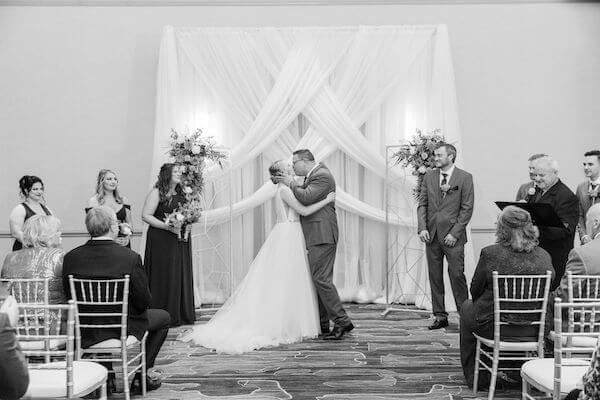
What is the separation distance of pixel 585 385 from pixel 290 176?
4645 millimetres

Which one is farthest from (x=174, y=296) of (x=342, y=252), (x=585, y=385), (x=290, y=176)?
(x=585, y=385)

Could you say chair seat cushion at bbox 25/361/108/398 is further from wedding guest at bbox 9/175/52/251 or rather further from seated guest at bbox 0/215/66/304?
wedding guest at bbox 9/175/52/251

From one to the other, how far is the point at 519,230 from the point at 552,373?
3.92ft

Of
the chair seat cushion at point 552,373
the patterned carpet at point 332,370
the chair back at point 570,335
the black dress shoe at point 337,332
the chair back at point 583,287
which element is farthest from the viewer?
the black dress shoe at point 337,332

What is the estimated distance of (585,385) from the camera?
239cm

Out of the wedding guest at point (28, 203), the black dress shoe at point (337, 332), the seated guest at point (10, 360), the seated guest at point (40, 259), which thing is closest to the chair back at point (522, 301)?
the black dress shoe at point (337, 332)

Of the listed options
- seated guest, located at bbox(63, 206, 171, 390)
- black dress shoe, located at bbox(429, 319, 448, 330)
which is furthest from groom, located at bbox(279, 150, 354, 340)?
seated guest, located at bbox(63, 206, 171, 390)

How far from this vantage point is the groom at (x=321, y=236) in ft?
21.3

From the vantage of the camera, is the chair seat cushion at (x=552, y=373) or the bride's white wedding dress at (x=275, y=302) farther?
the bride's white wedding dress at (x=275, y=302)

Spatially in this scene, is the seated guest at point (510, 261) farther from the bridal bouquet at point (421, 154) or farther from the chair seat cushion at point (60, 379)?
the bridal bouquet at point (421, 154)

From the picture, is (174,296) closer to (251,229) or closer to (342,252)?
(251,229)

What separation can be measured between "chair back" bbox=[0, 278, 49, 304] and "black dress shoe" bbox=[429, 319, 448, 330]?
400 centimetres

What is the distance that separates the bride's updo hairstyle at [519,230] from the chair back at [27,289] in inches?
116

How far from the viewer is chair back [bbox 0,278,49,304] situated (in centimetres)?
425
